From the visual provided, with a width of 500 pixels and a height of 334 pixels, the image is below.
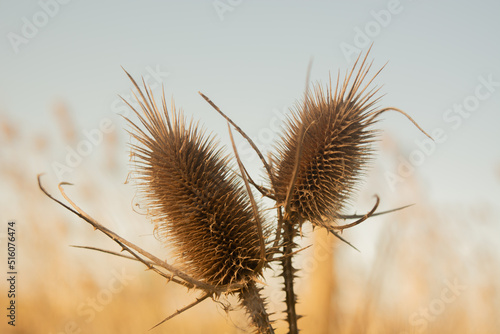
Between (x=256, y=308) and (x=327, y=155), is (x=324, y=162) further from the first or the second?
(x=256, y=308)

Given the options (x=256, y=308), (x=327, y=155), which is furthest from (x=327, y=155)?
(x=256, y=308)

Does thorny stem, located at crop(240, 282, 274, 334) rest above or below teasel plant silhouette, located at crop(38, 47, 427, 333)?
below

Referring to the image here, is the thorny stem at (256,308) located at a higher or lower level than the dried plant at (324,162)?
lower

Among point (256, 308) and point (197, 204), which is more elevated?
point (197, 204)

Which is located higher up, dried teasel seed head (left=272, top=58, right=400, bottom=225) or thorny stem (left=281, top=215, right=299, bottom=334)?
dried teasel seed head (left=272, top=58, right=400, bottom=225)

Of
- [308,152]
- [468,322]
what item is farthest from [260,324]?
[468,322]

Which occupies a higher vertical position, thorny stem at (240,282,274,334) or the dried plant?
the dried plant

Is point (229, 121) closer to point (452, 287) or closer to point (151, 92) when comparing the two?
point (151, 92)
